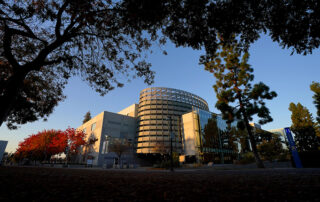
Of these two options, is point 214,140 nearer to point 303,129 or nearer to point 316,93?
point 303,129

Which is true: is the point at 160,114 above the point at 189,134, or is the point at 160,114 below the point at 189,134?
above

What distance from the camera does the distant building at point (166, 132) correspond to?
46.2 metres

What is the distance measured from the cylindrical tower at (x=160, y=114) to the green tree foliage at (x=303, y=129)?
33.6m

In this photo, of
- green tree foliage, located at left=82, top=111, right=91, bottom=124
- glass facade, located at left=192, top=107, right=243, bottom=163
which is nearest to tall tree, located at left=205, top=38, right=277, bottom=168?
glass facade, located at left=192, top=107, right=243, bottom=163

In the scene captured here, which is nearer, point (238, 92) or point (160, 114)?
point (238, 92)

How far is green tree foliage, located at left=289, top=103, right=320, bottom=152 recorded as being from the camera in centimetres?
2717

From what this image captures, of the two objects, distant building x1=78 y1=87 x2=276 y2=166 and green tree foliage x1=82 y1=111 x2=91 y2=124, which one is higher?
green tree foliage x1=82 y1=111 x2=91 y2=124

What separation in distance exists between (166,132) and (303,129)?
1549 inches

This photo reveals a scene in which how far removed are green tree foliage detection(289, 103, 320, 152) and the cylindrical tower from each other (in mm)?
33576

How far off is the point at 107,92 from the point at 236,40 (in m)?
9.09

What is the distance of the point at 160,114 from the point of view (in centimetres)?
6081

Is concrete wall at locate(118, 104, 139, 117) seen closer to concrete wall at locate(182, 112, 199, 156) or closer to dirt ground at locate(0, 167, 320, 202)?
concrete wall at locate(182, 112, 199, 156)

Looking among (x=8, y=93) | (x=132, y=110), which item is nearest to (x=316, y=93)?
(x=8, y=93)

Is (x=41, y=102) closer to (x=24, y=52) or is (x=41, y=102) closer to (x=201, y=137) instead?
(x=24, y=52)
